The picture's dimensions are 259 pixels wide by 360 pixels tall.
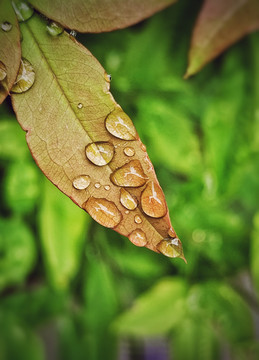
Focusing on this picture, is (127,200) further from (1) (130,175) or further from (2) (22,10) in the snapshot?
(2) (22,10)

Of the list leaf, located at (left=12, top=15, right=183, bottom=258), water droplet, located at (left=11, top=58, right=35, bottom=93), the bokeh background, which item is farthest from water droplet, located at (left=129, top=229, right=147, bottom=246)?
the bokeh background

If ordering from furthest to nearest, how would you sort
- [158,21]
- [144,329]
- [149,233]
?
[144,329]
[158,21]
[149,233]

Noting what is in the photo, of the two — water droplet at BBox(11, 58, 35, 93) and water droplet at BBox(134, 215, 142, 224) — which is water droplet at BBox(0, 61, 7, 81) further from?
water droplet at BBox(134, 215, 142, 224)

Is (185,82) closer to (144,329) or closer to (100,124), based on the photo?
(100,124)

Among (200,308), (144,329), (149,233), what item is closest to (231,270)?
(200,308)

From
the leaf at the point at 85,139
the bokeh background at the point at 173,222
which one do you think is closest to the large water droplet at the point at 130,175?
the leaf at the point at 85,139

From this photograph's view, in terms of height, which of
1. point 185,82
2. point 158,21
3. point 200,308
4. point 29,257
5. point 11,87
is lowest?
A: point 200,308
